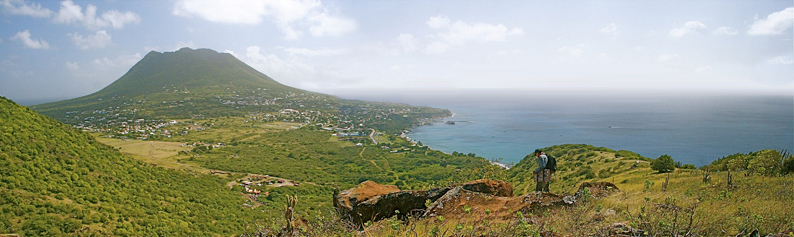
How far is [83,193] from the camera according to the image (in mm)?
11781

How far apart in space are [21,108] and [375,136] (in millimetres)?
54200

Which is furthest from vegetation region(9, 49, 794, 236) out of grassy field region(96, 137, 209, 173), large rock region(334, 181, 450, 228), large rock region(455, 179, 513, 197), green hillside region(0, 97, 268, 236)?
large rock region(455, 179, 513, 197)

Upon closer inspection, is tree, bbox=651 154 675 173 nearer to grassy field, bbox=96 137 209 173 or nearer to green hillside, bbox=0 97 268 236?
green hillside, bbox=0 97 268 236

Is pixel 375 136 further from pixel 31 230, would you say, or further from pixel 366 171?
pixel 31 230

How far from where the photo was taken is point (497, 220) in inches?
171

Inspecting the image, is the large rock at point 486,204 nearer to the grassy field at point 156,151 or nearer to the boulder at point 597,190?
the boulder at point 597,190

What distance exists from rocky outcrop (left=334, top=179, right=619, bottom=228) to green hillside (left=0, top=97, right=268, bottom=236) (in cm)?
952

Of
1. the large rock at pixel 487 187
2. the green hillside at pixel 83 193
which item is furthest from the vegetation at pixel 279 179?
the large rock at pixel 487 187

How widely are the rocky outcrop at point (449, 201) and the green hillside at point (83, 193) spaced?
31.2 feet

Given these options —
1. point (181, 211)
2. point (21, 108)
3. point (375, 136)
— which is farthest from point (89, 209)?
point (375, 136)

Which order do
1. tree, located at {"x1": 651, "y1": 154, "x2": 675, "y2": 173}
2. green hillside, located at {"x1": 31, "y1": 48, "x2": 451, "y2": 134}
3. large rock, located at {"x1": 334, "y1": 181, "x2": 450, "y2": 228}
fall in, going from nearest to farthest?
1. large rock, located at {"x1": 334, "y1": 181, "x2": 450, "y2": 228}
2. tree, located at {"x1": 651, "y1": 154, "x2": 675, "y2": 173}
3. green hillside, located at {"x1": 31, "y1": 48, "x2": 451, "y2": 134}

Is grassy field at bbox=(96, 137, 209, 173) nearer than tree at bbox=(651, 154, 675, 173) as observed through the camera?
No

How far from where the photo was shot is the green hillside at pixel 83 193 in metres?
9.52

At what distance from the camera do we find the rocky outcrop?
4.82 meters
